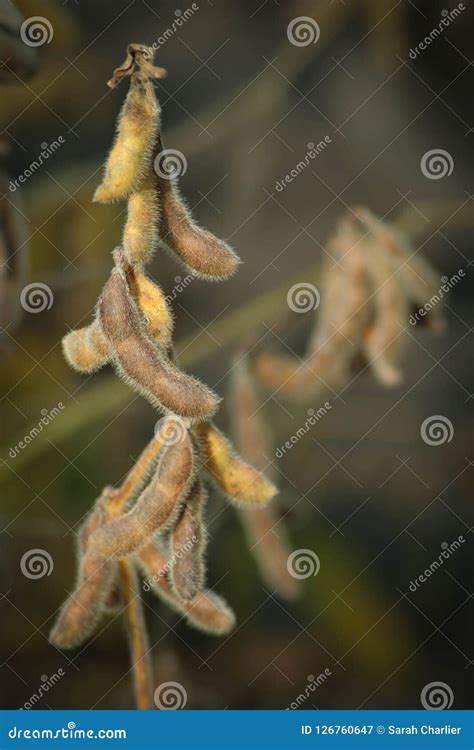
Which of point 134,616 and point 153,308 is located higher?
point 153,308

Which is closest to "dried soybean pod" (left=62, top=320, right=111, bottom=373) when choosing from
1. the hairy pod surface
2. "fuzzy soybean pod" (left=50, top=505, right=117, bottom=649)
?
the hairy pod surface

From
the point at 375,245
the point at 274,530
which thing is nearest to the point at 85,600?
the point at 274,530

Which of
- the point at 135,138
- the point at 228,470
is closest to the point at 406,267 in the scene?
the point at 228,470

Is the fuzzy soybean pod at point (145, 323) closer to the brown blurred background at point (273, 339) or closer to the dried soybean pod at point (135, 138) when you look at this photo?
the dried soybean pod at point (135, 138)

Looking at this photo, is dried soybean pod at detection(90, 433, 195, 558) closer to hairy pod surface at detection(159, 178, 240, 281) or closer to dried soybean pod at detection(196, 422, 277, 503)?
dried soybean pod at detection(196, 422, 277, 503)

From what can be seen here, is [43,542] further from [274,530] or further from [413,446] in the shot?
[413,446]

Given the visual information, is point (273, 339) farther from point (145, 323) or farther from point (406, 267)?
point (145, 323)
